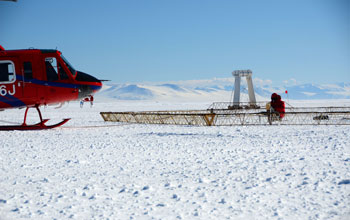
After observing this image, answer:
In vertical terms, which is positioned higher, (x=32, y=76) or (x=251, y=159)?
(x=32, y=76)

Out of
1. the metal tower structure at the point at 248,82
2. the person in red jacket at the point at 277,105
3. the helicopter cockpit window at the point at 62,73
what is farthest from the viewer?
the metal tower structure at the point at 248,82

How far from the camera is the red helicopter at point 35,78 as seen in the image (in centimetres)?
1513

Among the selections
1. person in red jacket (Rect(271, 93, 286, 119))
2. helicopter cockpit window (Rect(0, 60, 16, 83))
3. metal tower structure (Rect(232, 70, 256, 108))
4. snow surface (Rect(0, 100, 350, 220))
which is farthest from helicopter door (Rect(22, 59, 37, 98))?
metal tower structure (Rect(232, 70, 256, 108))

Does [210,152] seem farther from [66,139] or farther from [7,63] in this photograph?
[7,63]

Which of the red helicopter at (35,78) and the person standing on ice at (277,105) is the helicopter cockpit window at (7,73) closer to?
the red helicopter at (35,78)

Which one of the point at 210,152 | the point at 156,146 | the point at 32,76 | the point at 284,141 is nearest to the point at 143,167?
the point at 210,152

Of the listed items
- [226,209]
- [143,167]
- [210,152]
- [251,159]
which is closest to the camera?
[226,209]

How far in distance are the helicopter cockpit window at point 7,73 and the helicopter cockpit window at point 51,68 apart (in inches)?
60.5

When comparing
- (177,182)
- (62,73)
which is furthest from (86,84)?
(177,182)

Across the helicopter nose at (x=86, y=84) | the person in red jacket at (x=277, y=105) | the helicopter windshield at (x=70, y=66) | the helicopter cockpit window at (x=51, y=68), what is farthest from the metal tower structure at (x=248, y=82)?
the helicopter cockpit window at (x=51, y=68)

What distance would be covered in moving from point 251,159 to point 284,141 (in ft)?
12.8

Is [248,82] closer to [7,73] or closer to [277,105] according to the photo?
[277,105]

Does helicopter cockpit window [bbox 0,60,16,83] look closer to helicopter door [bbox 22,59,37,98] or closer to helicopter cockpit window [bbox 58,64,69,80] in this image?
Result: helicopter door [bbox 22,59,37,98]

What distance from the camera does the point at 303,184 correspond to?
234 inches
